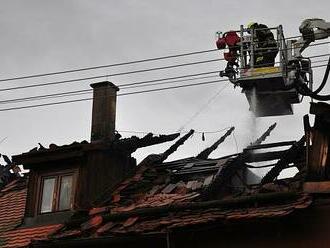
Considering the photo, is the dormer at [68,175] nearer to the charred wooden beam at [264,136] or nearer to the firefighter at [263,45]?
the charred wooden beam at [264,136]

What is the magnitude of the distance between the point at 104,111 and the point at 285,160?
5.88 meters

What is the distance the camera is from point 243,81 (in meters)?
15.3

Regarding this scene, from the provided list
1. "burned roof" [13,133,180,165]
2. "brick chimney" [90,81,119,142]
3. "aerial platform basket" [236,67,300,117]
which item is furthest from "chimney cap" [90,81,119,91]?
"aerial platform basket" [236,67,300,117]

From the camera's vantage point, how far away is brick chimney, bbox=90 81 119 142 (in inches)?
713

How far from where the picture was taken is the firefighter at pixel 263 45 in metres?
15.4

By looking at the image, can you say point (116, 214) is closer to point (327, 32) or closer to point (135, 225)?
point (135, 225)

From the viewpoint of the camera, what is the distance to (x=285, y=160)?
48.0 ft

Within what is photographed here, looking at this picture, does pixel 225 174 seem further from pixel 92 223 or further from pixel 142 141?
pixel 142 141

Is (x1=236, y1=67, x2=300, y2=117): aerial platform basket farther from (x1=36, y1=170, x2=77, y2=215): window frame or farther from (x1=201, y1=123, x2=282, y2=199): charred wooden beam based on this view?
(x1=36, y1=170, x2=77, y2=215): window frame

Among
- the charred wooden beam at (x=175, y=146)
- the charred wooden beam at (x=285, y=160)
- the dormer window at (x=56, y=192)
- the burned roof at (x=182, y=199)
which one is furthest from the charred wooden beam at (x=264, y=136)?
the dormer window at (x=56, y=192)

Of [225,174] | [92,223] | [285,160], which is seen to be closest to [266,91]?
[285,160]

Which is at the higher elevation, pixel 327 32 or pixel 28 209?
pixel 327 32

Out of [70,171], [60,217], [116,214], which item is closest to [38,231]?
[60,217]

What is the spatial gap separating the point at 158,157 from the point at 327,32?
18.9 ft
